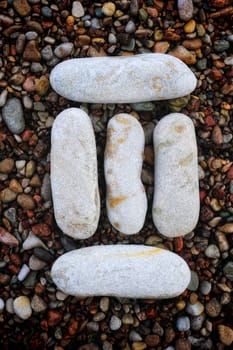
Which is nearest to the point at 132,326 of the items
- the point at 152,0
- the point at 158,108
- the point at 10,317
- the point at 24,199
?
the point at 10,317

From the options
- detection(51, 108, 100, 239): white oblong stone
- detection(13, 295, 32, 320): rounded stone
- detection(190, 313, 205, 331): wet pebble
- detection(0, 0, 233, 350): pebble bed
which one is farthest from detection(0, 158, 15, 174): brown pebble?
detection(190, 313, 205, 331): wet pebble

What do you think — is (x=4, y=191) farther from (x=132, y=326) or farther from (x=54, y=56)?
(x=132, y=326)

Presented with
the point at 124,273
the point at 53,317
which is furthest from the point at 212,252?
the point at 53,317

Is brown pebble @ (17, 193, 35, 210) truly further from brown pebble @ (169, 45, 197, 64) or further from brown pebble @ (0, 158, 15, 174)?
brown pebble @ (169, 45, 197, 64)

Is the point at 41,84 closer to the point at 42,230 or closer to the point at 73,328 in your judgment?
the point at 42,230

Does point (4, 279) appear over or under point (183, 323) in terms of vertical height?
over

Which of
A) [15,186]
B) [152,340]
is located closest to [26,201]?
[15,186]

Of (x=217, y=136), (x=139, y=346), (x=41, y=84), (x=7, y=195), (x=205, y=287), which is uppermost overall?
(x=41, y=84)

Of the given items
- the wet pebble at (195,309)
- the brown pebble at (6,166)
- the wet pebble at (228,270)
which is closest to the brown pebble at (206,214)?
the wet pebble at (228,270)
